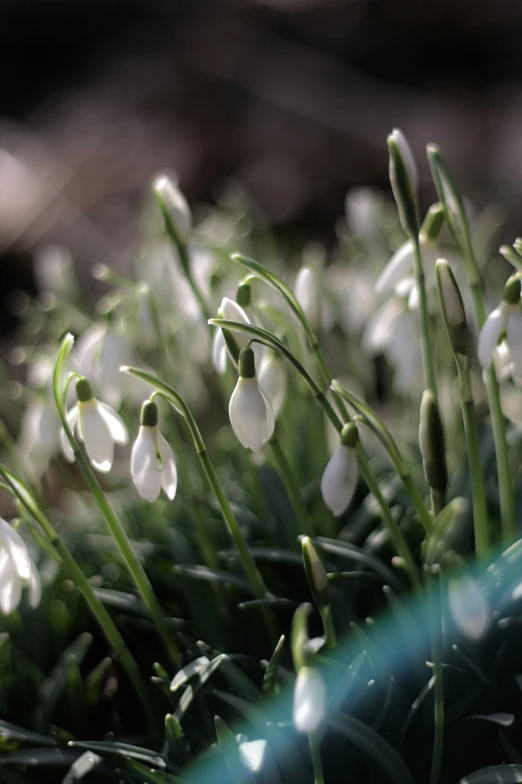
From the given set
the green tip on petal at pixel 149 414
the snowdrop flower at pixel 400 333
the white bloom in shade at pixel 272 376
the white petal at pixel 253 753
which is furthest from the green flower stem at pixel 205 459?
the snowdrop flower at pixel 400 333

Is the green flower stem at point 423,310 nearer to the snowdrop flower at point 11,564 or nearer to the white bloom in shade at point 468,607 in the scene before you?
the white bloom in shade at point 468,607

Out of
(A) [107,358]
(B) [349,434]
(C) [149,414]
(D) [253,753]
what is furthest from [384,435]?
(A) [107,358]

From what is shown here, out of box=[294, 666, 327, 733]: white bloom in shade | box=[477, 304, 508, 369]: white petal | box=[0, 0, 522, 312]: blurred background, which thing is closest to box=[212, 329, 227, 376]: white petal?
box=[477, 304, 508, 369]: white petal

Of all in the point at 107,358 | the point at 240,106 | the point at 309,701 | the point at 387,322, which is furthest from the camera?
the point at 240,106

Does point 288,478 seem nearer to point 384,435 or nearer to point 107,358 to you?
point 384,435

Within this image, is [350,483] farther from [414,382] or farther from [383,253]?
[383,253]

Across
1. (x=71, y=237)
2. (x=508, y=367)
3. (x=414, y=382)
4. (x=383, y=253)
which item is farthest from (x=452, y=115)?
(x=508, y=367)
